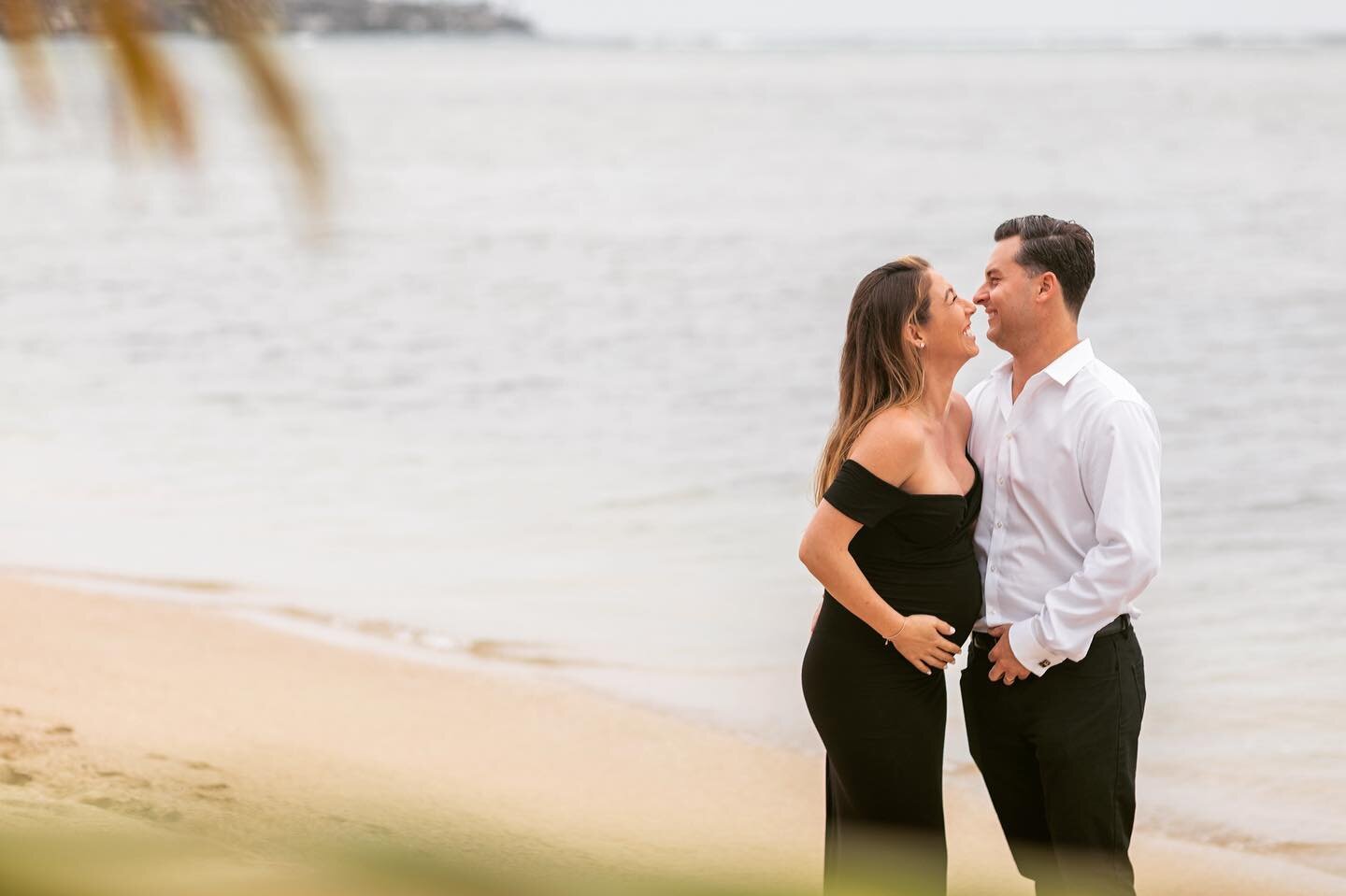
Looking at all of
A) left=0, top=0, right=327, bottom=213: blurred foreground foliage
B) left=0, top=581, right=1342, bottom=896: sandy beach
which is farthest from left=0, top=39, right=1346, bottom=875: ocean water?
left=0, top=581, right=1342, bottom=896: sandy beach

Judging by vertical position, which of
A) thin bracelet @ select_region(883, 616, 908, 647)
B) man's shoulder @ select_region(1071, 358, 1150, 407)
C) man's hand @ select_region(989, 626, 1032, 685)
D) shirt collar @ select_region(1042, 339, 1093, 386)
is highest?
shirt collar @ select_region(1042, 339, 1093, 386)

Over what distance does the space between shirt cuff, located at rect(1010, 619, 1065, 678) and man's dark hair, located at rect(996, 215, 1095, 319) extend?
773mm

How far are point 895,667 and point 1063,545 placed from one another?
51 cm

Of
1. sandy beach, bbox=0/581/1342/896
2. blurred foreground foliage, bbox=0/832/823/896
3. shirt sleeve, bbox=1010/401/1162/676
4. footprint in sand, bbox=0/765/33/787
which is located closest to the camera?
blurred foreground foliage, bbox=0/832/823/896

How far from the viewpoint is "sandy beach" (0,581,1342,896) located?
5.60 meters

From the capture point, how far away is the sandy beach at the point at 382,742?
560 cm

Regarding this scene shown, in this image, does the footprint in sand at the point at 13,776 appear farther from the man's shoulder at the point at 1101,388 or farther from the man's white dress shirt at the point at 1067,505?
the man's shoulder at the point at 1101,388

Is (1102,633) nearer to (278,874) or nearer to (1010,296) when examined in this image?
(1010,296)

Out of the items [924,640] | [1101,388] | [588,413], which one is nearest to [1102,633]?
[924,640]

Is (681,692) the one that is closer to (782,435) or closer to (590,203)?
(782,435)

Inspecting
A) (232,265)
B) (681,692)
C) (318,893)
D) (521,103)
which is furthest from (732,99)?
(318,893)

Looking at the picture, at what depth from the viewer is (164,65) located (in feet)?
2.10

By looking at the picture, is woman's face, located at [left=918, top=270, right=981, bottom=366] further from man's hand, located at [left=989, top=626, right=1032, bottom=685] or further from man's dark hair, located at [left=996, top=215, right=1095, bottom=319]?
man's hand, located at [left=989, top=626, right=1032, bottom=685]

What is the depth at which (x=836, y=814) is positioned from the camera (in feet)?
12.8
